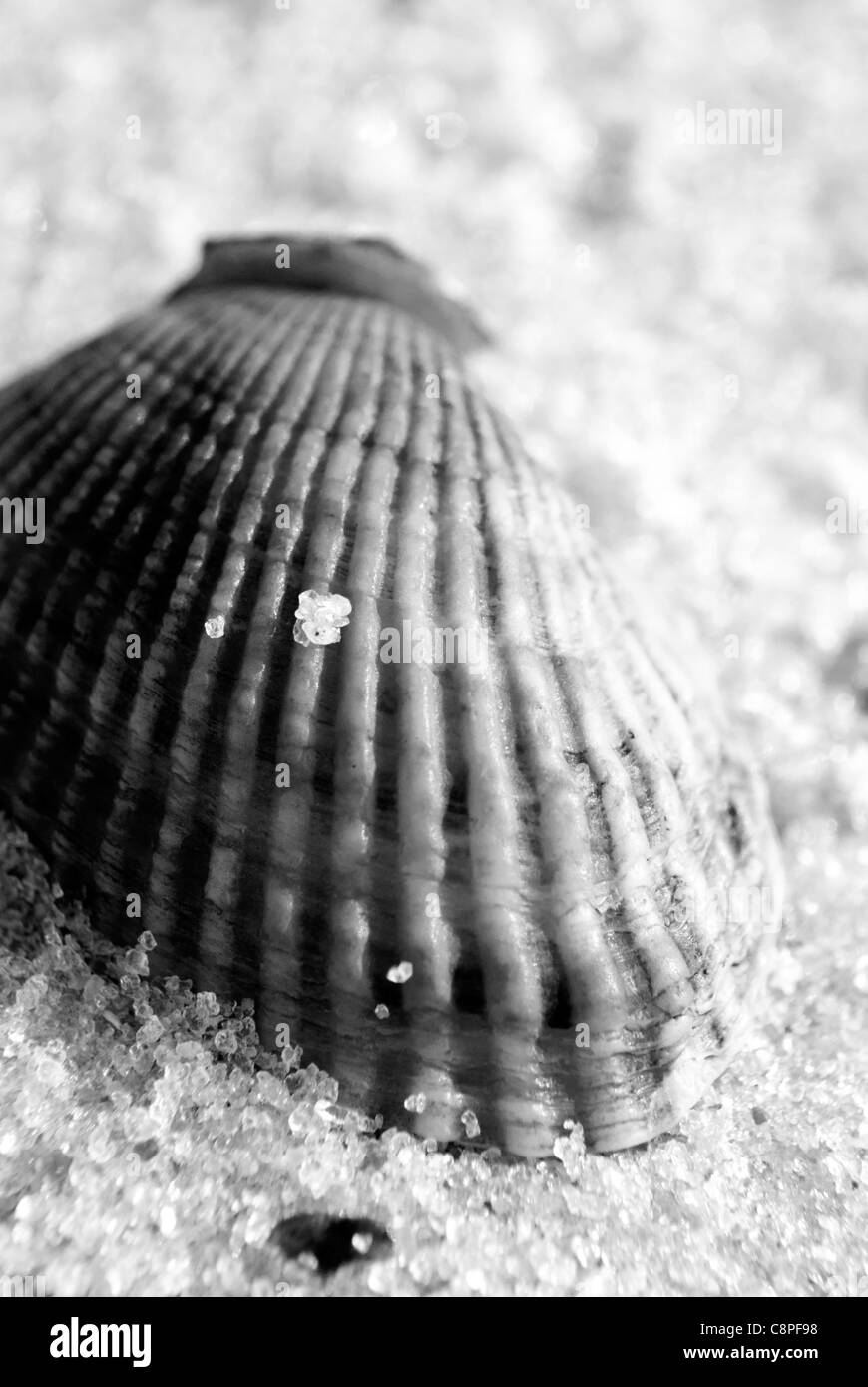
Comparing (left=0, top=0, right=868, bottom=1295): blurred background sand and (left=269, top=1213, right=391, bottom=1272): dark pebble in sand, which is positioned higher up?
(left=0, top=0, right=868, bottom=1295): blurred background sand

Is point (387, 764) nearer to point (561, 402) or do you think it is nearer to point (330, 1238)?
point (330, 1238)

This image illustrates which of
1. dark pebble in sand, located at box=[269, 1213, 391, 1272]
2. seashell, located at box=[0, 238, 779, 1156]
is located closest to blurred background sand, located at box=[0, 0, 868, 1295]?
dark pebble in sand, located at box=[269, 1213, 391, 1272]

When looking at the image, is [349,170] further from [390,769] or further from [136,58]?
[390,769]

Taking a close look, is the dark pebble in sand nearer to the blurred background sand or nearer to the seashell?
the blurred background sand

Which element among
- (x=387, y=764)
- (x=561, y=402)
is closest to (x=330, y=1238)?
(x=387, y=764)

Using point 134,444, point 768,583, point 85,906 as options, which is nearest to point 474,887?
point 85,906
